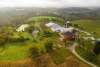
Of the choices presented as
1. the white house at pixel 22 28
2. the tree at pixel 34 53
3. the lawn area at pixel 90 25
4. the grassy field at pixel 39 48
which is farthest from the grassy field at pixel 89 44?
the white house at pixel 22 28

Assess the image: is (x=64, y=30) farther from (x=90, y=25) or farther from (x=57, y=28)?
(x=90, y=25)

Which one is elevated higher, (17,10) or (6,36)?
(17,10)

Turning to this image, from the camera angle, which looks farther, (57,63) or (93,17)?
(93,17)

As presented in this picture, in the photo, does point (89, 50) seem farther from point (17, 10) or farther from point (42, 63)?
point (17, 10)

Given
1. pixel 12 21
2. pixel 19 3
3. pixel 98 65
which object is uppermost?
pixel 19 3

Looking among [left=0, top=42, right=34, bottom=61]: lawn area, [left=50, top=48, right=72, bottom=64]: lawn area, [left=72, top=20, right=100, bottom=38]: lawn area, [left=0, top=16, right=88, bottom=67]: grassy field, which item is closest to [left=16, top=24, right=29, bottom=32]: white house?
[left=0, top=16, right=88, bottom=67]: grassy field

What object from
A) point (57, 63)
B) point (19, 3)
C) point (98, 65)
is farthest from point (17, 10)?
point (98, 65)

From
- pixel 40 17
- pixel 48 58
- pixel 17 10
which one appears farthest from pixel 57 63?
pixel 17 10

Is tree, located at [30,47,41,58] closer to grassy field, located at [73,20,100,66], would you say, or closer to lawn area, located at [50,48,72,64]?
lawn area, located at [50,48,72,64]

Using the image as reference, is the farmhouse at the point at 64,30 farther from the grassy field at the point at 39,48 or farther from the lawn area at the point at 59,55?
the lawn area at the point at 59,55

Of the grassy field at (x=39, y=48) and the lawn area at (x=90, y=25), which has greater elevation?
the lawn area at (x=90, y=25)
